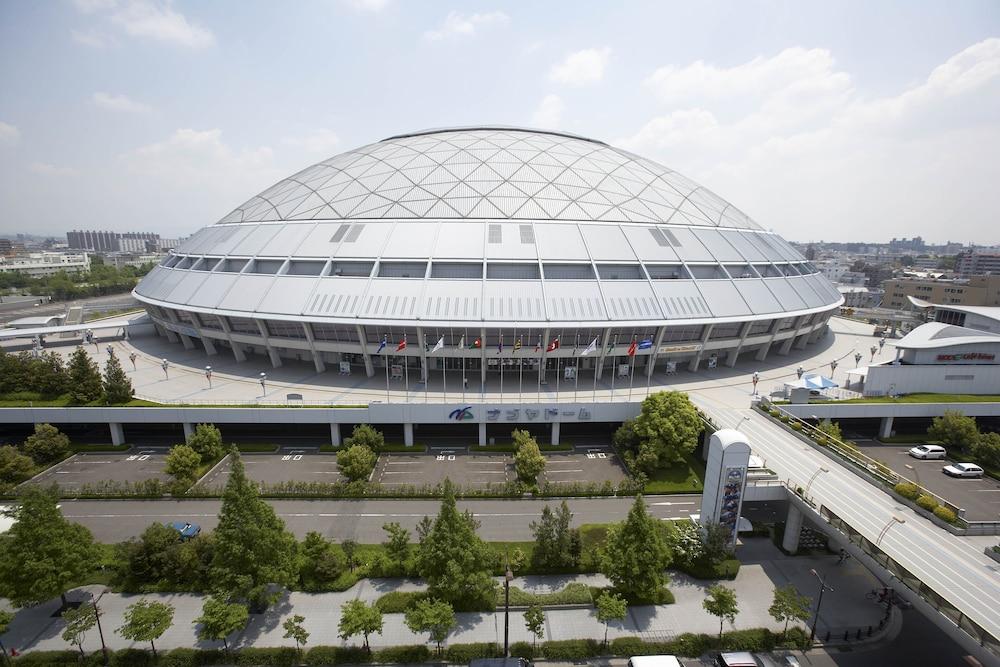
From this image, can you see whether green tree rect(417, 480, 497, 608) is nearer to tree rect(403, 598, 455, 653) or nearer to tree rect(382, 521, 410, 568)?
tree rect(403, 598, 455, 653)

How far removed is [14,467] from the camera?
86.6ft

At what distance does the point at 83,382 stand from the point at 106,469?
6.91m

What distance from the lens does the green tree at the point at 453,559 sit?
1664 cm

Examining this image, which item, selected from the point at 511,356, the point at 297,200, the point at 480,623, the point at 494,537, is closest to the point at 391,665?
the point at 480,623

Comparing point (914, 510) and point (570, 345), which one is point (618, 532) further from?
point (570, 345)

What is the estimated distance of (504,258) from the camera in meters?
36.7

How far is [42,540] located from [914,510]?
36130 mm

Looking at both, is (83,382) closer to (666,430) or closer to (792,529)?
(666,430)

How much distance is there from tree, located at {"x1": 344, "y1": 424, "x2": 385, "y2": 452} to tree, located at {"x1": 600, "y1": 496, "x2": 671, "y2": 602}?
643 inches

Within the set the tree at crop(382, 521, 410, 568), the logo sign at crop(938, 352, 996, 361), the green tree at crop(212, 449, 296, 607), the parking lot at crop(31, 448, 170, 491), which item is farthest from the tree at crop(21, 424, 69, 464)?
the logo sign at crop(938, 352, 996, 361)

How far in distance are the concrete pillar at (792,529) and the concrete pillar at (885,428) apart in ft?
61.2

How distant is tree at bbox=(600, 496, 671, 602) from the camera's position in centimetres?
1752

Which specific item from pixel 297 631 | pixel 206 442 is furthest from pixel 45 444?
pixel 297 631

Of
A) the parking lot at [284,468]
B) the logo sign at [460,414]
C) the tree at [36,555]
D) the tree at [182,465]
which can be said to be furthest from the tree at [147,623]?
the logo sign at [460,414]
